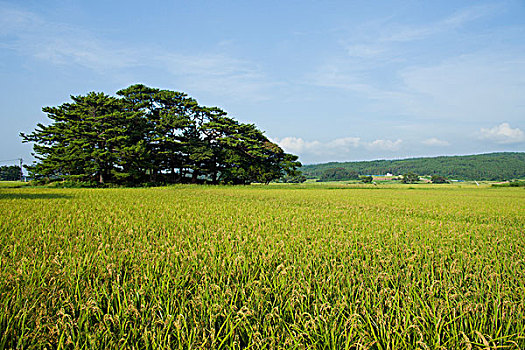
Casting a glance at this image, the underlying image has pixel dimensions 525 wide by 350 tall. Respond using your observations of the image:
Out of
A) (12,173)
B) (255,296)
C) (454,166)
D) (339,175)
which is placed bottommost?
(255,296)

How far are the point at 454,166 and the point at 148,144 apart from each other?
103391 mm

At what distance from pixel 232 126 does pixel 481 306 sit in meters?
32.2

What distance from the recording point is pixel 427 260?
3457mm

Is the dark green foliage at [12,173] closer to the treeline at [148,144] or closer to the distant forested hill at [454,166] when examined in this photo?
the treeline at [148,144]

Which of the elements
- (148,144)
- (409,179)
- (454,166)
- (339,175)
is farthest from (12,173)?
(454,166)

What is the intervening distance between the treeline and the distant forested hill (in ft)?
229

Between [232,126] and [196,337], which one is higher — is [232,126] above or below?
above

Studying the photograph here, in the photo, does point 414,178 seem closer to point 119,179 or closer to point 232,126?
point 232,126

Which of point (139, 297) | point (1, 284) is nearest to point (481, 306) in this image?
point (139, 297)

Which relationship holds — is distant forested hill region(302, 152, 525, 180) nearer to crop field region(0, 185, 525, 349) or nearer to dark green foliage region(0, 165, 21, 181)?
dark green foliage region(0, 165, 21, 181)

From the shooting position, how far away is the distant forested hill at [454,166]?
87.5 metres

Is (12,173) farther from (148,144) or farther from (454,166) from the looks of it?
(454,166)

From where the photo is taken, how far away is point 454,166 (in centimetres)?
10100

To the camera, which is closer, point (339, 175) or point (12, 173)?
point (12, 173)
